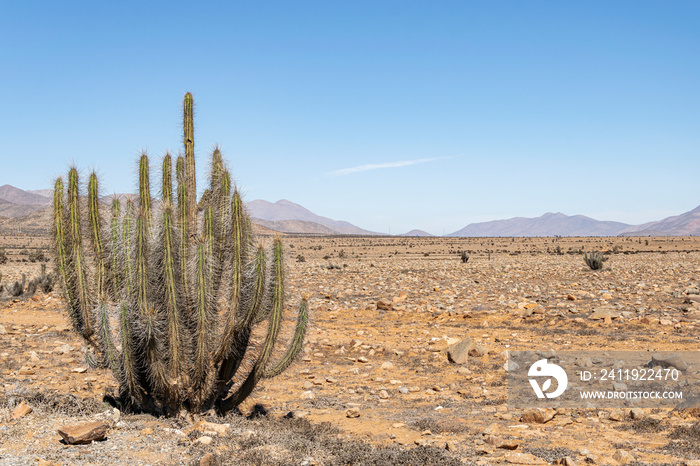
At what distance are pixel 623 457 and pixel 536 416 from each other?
1.55m

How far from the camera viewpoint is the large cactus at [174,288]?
6.61 meters

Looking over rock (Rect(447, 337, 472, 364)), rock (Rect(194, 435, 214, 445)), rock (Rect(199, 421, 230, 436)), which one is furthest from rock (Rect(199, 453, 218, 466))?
rock (Rect(447, 337, 472, 364))

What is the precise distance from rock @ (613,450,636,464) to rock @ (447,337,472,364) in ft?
16.1

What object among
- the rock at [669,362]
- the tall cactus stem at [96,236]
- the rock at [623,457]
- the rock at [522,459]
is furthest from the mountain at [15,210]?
the rock at [623,457]

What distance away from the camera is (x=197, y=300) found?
6707 millimetres

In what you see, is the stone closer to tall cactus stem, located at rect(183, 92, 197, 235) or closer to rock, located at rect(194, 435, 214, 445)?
rock, located at rect(194, 435, 214, 445)

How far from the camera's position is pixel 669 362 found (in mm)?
8750

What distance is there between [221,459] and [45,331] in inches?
416

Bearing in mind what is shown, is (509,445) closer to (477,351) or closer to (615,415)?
(615,415)

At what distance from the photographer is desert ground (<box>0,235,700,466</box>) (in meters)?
5.66

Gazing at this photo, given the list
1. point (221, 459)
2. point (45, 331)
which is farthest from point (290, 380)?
point (45, 331)

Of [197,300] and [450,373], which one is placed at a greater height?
[197,300]

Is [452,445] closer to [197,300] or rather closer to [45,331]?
[197,300]

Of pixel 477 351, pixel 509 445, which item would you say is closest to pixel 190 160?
pixel 509 445
